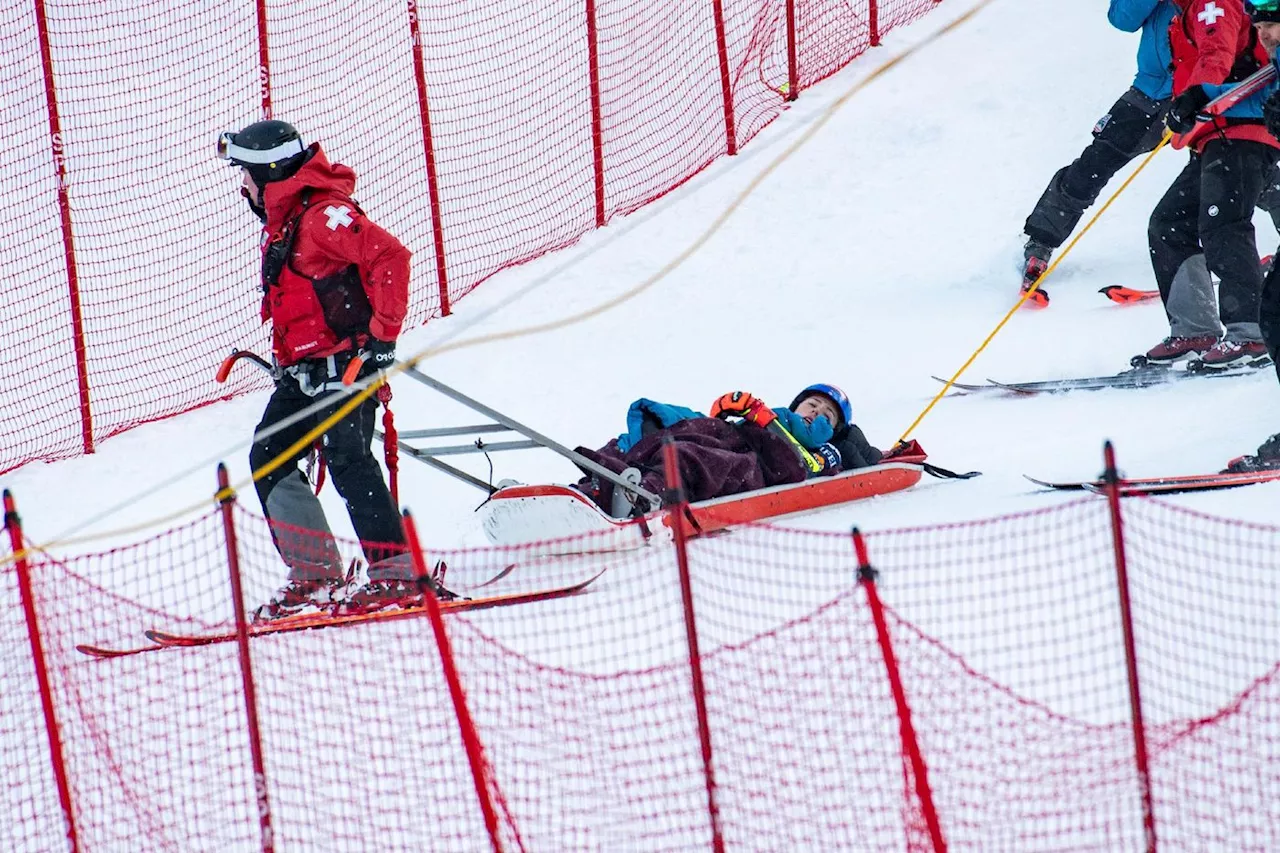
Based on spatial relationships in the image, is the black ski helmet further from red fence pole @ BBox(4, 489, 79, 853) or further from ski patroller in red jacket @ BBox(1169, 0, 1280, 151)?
ski patroller in red jacket @ BBox(1169, 0, 1280, 151)

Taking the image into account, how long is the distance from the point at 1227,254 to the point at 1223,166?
404mm

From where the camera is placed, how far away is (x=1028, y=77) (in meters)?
11.5

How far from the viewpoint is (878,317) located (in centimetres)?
956

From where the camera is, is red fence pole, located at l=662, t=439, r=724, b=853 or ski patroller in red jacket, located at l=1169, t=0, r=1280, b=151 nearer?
red fence pole, located at l=662, t=439, r=724, b=853

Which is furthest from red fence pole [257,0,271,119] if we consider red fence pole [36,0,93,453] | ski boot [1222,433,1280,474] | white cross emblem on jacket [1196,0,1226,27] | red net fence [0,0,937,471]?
ski boot [1222,433,1280,474]

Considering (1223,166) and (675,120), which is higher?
(675,120)

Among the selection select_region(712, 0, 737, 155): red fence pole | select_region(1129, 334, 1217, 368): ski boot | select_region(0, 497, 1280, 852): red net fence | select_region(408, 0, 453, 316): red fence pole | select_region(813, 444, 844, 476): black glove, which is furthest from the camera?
select_region(712, 0, 737, 155): red fence pole

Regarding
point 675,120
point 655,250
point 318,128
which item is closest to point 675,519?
point 655,250

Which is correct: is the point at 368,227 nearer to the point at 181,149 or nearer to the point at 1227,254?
the point at 1227,254

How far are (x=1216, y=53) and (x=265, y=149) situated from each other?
417 cm

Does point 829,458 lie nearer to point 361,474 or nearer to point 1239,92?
point 361,474

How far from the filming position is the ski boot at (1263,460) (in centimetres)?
619

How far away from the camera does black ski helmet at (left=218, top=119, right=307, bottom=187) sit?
228 inches

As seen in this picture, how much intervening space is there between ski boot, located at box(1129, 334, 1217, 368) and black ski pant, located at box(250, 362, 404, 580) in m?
4.12
